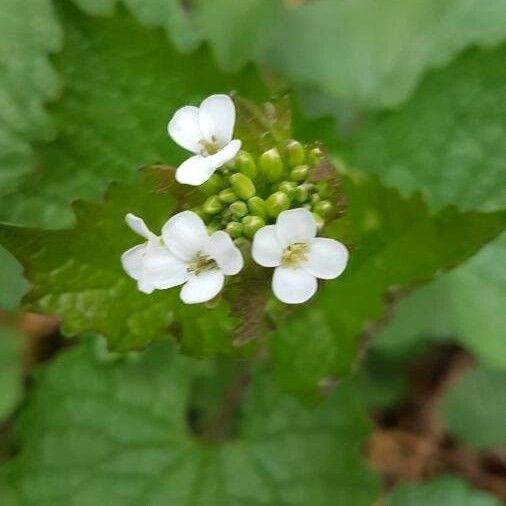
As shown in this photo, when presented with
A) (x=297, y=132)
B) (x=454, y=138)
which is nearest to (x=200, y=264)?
(x=297, y=132)

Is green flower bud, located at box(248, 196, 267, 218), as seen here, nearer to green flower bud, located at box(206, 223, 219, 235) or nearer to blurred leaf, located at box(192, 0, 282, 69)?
green flower bud, located at box(206, 223, 219, 235)

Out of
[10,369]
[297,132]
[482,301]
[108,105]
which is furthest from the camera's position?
[10,369]

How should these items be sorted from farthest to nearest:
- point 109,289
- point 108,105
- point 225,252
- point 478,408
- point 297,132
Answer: point 478,408 < point 297,132 < point 108,105 < point 109,289 < point 225,252

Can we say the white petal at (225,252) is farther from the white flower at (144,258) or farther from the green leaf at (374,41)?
the green leaf at (374,41)

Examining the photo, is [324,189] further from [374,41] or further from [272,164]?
[374,41]

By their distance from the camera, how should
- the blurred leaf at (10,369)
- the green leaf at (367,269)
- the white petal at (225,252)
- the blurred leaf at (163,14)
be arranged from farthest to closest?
the blurred leaf at (10,369)
the blurred leaf at (163,14)
the green leaf at (367,269)
the white petal at (225,252)

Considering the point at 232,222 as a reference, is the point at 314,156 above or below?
above

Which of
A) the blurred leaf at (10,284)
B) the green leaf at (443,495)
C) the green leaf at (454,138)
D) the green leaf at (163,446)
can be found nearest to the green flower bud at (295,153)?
the green leaf at (454,138)
